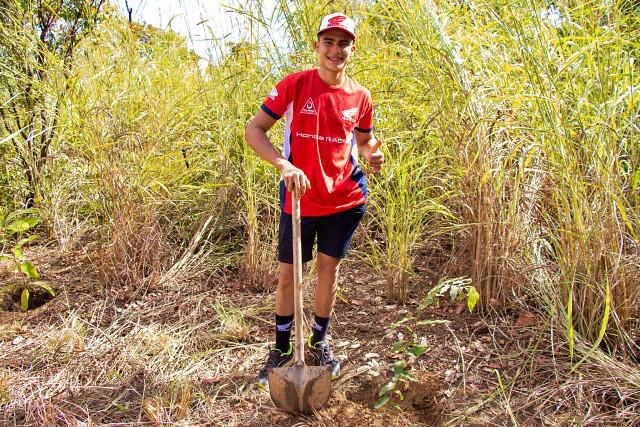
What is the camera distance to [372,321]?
9.29 ft

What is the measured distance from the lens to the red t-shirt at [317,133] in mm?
2135

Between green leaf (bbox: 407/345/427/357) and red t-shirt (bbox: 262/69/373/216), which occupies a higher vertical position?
red t-shirt (bbox: 262/69/373/216)

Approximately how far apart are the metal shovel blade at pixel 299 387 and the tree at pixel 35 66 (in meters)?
2.10

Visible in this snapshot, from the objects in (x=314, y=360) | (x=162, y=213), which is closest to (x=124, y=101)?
(x=162, y=213)

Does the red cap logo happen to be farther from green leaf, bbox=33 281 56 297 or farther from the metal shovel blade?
green leaf, bbox=33 281 56 297

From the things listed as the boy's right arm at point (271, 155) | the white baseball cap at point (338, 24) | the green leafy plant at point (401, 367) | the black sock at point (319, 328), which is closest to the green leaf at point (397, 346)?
the green leafy plant at point (401, 367)

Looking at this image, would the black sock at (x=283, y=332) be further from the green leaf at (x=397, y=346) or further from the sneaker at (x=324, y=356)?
the green leaf at (x=397, y=346)

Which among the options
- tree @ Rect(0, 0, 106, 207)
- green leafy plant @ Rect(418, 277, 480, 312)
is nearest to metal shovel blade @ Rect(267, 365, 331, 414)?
green leafy plant @ Rect(418, 277, 480, 312)

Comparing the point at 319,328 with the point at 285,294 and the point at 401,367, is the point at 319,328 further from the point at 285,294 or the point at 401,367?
the point at 401,367

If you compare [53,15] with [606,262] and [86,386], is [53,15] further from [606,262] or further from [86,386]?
[606,262]

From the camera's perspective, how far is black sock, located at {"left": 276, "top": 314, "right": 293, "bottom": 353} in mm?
2379

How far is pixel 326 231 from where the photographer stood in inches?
89.3

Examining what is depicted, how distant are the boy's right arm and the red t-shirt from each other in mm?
54

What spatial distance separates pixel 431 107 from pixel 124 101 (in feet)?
6.07
